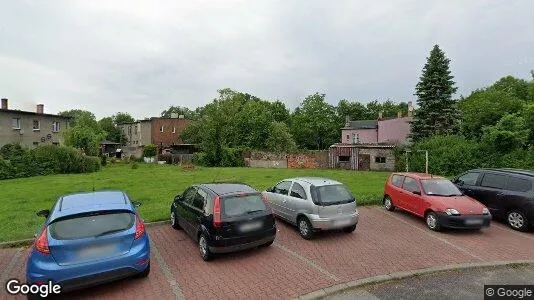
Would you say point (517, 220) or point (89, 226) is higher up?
point (89, 226)

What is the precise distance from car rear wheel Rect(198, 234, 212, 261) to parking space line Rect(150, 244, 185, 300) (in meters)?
0.77

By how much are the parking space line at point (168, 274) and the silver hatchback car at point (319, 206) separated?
3.63m

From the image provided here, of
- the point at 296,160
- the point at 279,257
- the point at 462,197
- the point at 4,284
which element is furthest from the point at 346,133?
the point at 4,284

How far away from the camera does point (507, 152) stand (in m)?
20.1

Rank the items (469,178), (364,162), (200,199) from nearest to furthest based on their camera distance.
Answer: (200,199) < (469,178) < (364,162)

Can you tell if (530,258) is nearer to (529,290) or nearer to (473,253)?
(473,253)

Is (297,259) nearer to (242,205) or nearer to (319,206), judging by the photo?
(319,206)

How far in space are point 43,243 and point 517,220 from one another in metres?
12.0

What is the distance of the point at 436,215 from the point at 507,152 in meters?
15.2

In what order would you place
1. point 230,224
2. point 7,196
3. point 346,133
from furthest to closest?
point 346,133 → point 7,196 → point 230,224

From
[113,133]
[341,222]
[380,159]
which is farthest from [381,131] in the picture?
[113,133]

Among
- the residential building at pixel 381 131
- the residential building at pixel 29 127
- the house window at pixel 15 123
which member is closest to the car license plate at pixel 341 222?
the residential building at pixel 381 131

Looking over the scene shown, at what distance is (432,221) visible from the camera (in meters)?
9.38

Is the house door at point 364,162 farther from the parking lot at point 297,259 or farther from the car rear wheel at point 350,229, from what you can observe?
the car rear wheel at point 350,229
